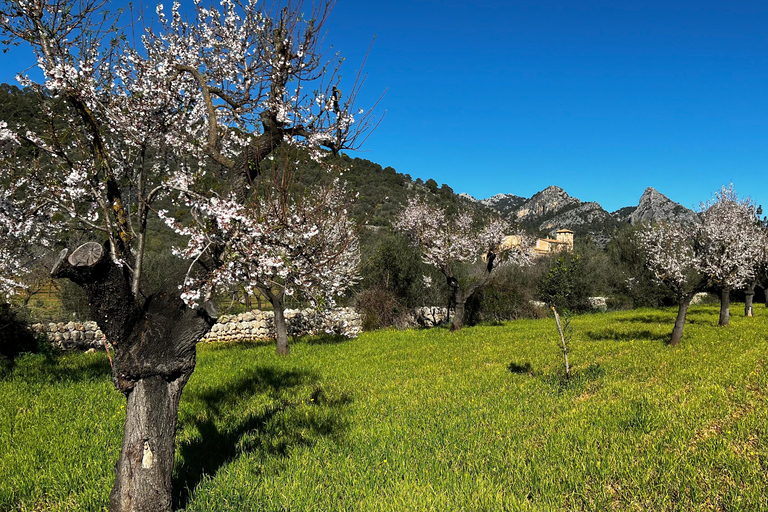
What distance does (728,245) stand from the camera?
1570cm

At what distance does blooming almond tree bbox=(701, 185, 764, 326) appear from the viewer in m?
14.0

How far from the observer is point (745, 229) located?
20391 millimetres

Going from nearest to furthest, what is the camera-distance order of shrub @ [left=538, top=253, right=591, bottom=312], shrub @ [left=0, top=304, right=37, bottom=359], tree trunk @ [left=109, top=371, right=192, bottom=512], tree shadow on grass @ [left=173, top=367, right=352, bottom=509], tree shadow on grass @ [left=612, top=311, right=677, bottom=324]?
1. tree trunk @ [left=109, top=371, right=192, bottom=512]
2. tree shadow on grass @ [left=173, top=367, right=352, bottom=509]
3. shrub @ [left=0, top=304, right=37, bottom=359]
4. tree shadow on grass @ [left=612, top=311, right=677, bottom=324]
5. shrub @ [left=538, top=253, right=591, bottom=312]

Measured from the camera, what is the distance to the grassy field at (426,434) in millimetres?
4262

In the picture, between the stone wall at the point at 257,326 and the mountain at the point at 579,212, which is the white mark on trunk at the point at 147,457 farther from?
the mountain at the point at 579,212

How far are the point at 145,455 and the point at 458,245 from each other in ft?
49.0

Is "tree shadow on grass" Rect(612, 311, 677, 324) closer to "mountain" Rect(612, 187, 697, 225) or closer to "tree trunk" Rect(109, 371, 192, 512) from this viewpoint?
"tree trunk" Rect(109, 371, 192, 512)

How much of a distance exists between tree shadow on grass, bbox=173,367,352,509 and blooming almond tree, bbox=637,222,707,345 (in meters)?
10.2

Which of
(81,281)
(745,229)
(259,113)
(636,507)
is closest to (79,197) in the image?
(81,281)

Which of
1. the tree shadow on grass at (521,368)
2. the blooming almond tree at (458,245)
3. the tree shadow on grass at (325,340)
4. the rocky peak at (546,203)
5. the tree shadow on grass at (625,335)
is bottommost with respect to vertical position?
the tree shadow on grass at (325,340)

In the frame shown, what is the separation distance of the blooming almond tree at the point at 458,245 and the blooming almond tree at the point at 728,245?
720 centimetres

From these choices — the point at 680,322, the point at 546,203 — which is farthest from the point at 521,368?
the point at 546,203

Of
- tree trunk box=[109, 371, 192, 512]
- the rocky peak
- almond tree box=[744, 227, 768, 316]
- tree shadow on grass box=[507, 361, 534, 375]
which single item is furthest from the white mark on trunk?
the rocky peak

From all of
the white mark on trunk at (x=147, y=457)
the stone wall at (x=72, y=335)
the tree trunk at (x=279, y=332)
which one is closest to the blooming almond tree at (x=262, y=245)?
the white mark on trunk at (x=147, y=457)
